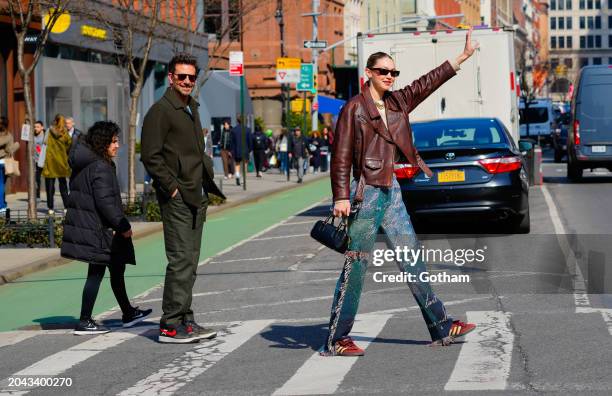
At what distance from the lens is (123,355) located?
9406 mm

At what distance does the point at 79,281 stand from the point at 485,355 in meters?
7.08

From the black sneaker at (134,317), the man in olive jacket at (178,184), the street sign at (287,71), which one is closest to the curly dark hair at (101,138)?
the man in olive jacket at (178,184)

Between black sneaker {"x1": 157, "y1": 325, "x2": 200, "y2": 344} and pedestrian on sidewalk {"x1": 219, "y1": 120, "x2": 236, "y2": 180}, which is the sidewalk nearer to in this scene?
pedestrian on sidewalk {"x1": 219, "y1": 120, "x2": 236, "y2": 180}

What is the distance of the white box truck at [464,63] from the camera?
23.0 metres

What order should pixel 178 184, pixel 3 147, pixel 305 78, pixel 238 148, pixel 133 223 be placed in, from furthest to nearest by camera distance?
pixel 305 78
pixel 238 148
pixel 3 147
pixel 133 223
pixel 178 184

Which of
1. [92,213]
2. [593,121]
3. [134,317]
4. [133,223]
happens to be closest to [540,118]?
[593,121]

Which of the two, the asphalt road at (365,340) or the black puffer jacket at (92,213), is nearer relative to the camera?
the asphalt road at (365,340)

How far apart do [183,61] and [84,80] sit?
2527 centimetres

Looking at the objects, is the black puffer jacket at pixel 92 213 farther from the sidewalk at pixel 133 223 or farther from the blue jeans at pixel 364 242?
the sidewalk at pixel 133 223

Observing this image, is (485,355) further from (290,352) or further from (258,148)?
(258,148)

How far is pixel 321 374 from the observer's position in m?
8.26

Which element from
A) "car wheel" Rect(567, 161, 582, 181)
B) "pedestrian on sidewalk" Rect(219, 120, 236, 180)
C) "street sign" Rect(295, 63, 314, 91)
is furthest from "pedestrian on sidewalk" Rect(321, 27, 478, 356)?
"street sign" Rect(295, 63, 314, 91)

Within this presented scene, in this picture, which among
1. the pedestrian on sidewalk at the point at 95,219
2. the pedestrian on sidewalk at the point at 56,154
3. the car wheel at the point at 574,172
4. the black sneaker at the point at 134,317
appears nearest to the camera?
the pedestrian on sidewalk at the point at 95,219

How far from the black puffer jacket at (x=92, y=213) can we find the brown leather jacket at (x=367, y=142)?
2414mm
